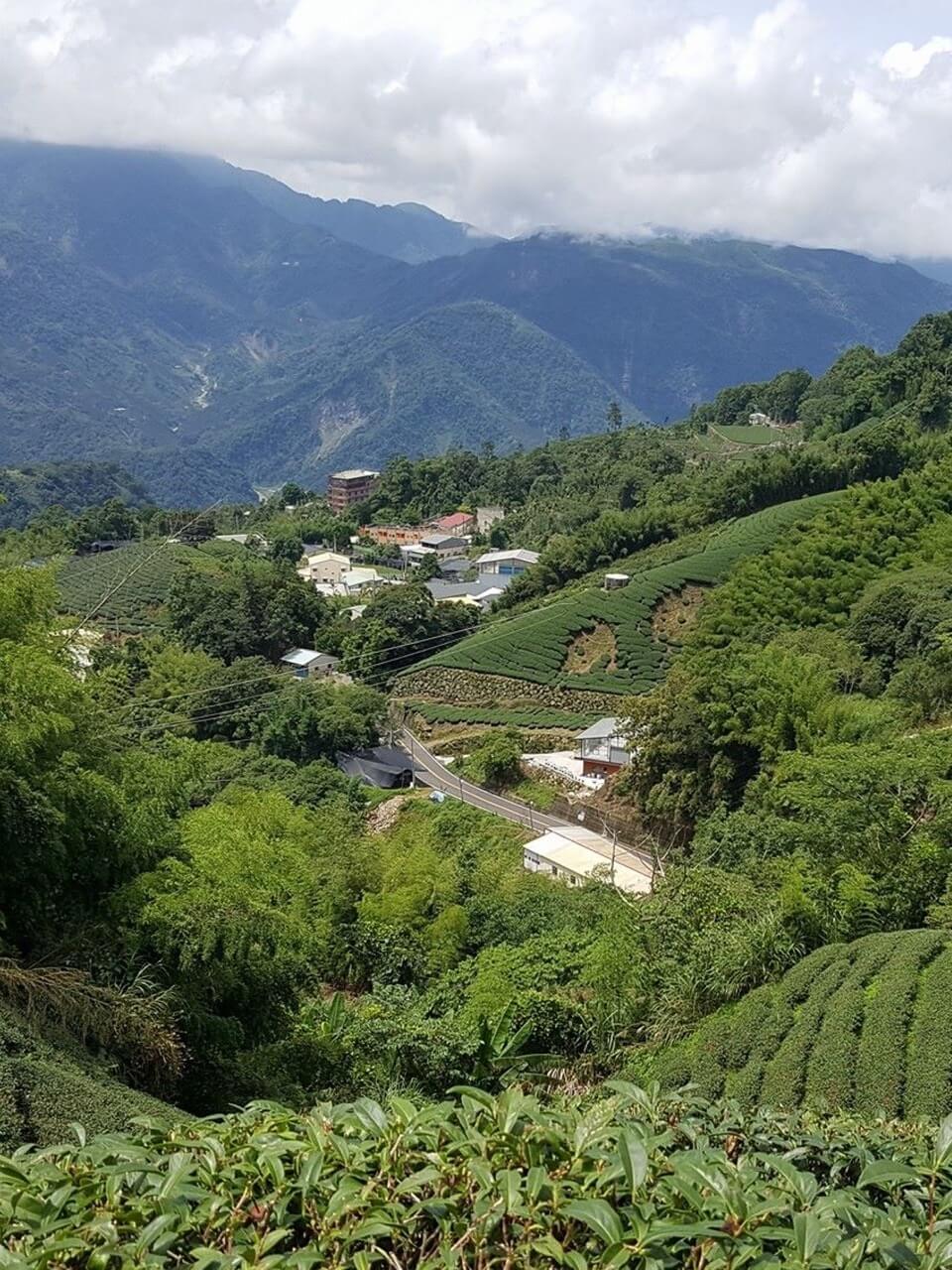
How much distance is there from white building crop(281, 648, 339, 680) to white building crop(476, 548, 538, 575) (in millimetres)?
14979

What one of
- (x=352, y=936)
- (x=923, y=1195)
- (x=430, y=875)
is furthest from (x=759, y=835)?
(x=923, y=1195)

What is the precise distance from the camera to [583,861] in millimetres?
16547

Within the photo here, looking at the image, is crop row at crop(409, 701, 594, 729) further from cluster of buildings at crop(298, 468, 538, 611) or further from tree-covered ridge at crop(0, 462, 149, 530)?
tree-covered ridge at crop(0, 462, 149, 530)

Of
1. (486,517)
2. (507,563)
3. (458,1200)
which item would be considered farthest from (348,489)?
(458,1200)

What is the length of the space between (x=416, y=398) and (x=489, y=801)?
5830 inches

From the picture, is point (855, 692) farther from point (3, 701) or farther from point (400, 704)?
point (3, 701)

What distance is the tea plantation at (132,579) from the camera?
39.9 meters

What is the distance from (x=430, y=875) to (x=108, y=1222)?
11.0 metres

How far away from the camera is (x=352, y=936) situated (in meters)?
11.8

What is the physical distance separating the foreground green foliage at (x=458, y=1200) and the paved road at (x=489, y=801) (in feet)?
47.3

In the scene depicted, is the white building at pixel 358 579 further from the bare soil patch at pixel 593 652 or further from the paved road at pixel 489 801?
the paved road at pixel 489 801

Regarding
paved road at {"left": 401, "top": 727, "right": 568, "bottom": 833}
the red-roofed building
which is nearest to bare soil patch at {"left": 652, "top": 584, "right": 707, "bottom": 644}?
paved road at {"left": 401, "top": 727, "right": 568, "bottom": 833}

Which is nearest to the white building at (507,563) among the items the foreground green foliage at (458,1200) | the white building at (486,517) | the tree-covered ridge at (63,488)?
the white building at (486,517)

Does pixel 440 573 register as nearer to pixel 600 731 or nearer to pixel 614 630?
pixel 614 630
